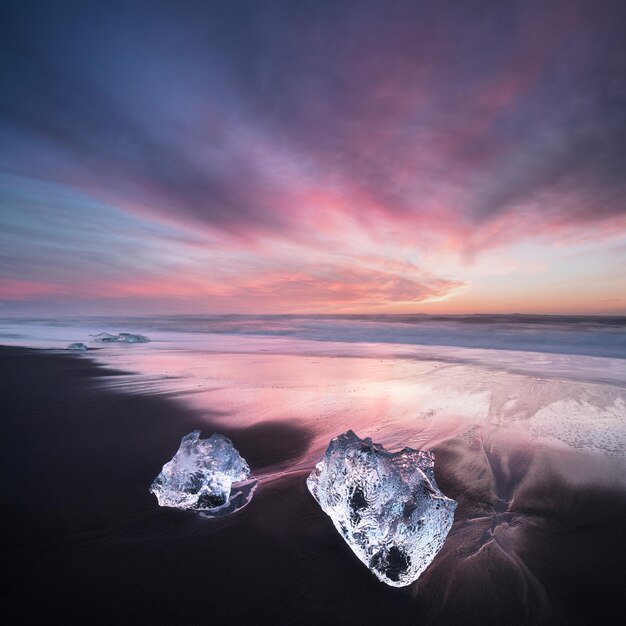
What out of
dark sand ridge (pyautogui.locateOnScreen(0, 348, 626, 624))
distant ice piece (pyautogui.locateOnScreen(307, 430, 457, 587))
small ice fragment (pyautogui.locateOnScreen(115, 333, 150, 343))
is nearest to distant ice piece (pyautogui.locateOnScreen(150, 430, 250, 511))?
dark sand ridge (pyautogui.locateOnScreen(0, 348, 626, 624))

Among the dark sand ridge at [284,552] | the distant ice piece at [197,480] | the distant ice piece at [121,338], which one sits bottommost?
the dark sand ridge at [284,552]

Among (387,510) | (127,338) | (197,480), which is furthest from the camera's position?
(127,338)

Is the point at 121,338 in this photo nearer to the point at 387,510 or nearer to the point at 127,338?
the point at 127,338

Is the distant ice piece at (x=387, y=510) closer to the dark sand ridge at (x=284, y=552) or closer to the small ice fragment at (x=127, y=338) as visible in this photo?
the dark sand ridge at (x=284, y=552)

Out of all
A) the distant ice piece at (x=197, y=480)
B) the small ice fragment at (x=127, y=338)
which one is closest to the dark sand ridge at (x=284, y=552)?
the distant ice piece at (x=197, y=480)

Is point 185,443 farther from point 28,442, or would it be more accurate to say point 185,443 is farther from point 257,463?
point 28,442

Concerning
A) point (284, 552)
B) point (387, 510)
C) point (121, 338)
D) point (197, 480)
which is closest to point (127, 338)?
point (121, 338)
